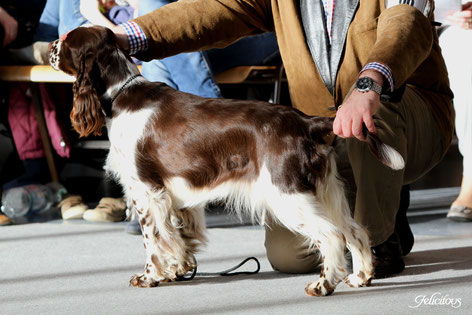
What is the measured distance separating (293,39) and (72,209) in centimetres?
176

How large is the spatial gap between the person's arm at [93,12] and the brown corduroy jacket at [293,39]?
138 cm

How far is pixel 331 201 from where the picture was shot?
205 cm

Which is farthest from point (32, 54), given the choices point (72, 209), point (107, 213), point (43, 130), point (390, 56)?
point (390, 56)

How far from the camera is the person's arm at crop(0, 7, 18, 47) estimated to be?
384cm

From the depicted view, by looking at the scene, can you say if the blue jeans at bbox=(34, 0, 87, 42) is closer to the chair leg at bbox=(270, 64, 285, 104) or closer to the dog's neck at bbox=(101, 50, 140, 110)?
the chair leg at bbox=(270, 64, 285, 104)

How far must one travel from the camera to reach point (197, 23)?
236 cm

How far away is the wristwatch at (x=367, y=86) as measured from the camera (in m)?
1.77

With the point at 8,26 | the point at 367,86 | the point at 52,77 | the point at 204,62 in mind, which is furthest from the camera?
the point at 8,26

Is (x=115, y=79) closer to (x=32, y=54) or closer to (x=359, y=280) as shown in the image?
(x=359, y=280)

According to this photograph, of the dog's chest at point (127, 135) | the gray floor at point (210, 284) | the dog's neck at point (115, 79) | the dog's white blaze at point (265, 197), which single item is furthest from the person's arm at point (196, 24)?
the gray floor at point (210, 284)

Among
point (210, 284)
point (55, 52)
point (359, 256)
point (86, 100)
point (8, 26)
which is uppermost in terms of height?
point (55, 52)

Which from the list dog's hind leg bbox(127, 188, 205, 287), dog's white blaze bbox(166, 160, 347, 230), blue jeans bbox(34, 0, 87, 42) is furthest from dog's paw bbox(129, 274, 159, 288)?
blue jeans bbox(34, 0, 87, 42)

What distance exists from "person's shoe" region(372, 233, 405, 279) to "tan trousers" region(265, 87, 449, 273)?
7cm

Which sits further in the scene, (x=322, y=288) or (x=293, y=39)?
(x=293, y=39)
